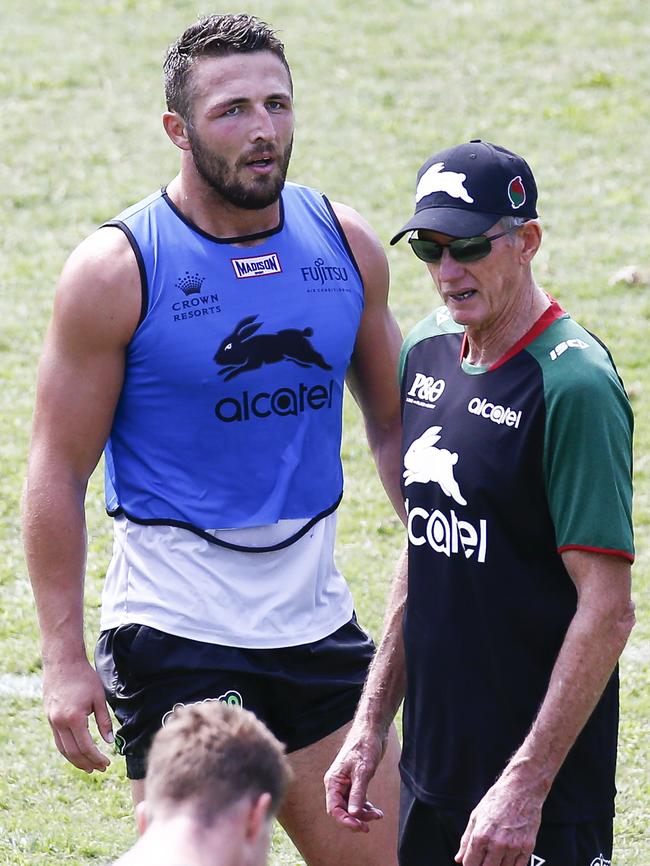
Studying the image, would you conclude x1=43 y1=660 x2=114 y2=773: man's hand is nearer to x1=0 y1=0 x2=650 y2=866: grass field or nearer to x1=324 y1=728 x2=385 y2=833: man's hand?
x1=324 y1=728 x2=385 y2=833: man's hand

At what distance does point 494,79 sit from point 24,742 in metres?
8.87

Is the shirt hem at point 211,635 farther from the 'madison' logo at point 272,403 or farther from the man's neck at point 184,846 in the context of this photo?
the man's neck at point 184,846

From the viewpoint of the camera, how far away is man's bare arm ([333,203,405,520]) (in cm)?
480

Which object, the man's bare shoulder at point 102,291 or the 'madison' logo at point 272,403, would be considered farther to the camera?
the 'madison' logo at point 272,403

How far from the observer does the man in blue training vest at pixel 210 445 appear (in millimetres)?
4406

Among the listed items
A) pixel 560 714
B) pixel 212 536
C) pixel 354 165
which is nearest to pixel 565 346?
pixel 560 714

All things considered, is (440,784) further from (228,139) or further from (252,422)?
(228,139)

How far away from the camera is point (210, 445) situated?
14.8 ft

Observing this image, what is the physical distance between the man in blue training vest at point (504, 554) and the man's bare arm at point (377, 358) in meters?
0.71

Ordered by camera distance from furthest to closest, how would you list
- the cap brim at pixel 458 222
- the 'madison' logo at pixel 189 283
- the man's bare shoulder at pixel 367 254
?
1. the man's bare shoulder at pixel 367 254
2. the 'madison' logo at pixel 189 283
3. the cap brim at pixel 458 222

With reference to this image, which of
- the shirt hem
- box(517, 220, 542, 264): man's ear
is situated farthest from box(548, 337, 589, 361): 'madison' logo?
the shirt hem

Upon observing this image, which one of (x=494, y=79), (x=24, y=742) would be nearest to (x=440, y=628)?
(x=24, y=742)

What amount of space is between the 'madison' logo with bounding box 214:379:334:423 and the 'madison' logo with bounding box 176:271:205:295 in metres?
0.30

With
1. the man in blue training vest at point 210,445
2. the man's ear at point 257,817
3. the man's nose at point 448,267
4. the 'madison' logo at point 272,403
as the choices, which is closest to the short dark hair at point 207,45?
the man in blue training vest at point 210,445
